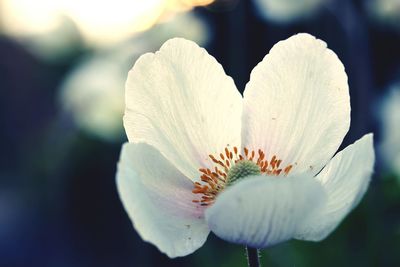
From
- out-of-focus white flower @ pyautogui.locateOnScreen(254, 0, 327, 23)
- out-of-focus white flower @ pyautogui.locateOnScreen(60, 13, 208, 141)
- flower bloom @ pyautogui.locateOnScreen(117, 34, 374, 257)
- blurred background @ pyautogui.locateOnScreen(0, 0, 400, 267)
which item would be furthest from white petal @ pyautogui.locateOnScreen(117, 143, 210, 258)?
out-of-focus white flower @ pyautogui.locateOnScreen(60, 13, 208, 141)

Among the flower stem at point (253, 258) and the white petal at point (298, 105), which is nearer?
the flower stem at point (253, 258)

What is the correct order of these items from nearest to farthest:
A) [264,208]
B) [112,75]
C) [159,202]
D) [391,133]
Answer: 1. [264,208]
2. [159,202]
3. [391,133]
4. [112,75]

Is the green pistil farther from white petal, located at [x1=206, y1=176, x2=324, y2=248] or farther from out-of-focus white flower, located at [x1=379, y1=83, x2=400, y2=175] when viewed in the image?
out-of-focus white flower, located at [x1=379, y1=83, x2=400, y2=175]

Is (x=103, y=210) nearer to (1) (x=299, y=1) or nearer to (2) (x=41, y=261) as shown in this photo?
(2) (x=41, y=261)

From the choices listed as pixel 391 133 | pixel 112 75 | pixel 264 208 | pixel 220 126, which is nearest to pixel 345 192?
pixel 264 208

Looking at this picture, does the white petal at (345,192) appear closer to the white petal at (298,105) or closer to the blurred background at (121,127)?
the white petal at (298,105)

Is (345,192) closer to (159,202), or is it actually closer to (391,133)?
(159,202)

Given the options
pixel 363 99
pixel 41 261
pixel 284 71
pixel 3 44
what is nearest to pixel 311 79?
pixel 284 71

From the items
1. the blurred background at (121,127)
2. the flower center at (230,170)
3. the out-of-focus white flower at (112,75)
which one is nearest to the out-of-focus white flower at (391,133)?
the blurred background at (121,127)
